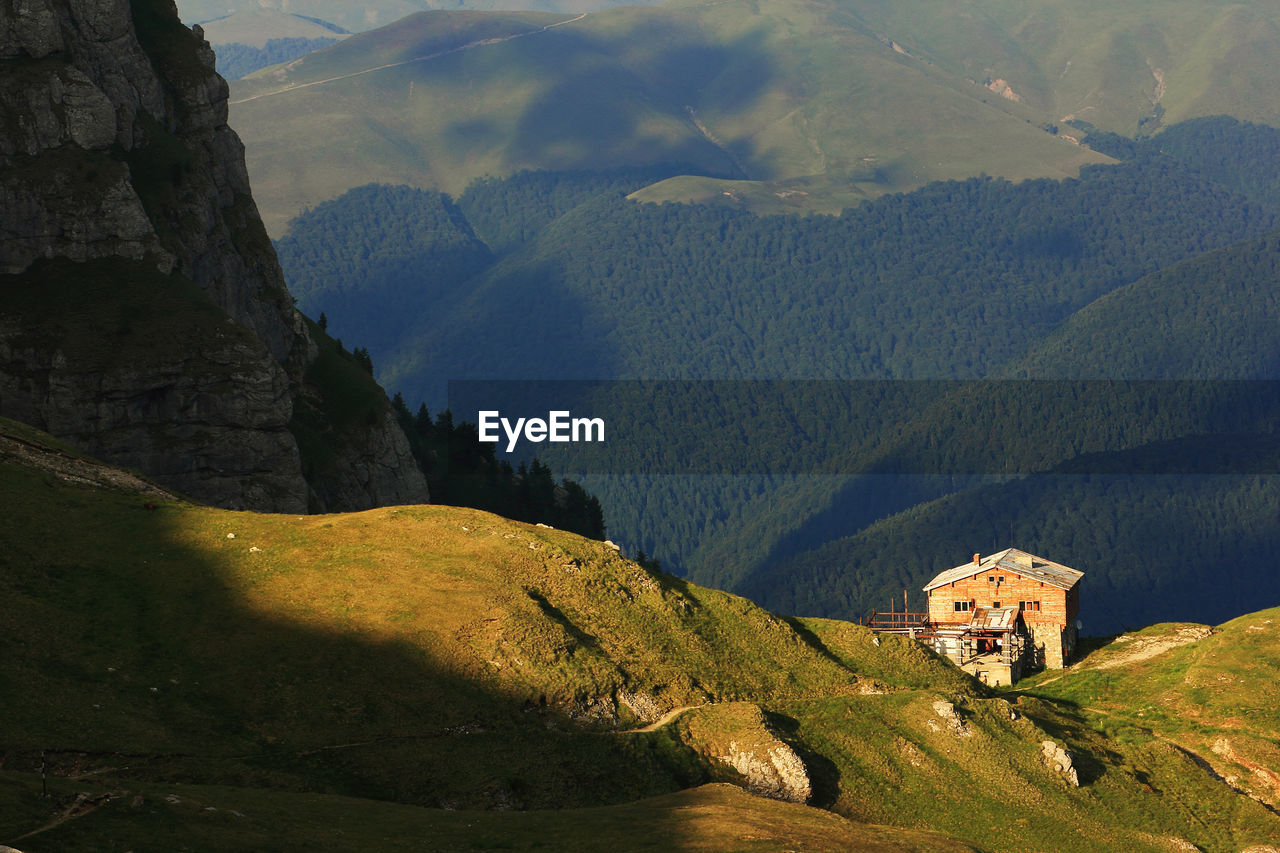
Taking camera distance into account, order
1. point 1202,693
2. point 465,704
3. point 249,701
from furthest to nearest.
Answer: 1. point 1202,693
2. point 465,704
3. point 249,701

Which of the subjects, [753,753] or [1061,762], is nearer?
[753,753]

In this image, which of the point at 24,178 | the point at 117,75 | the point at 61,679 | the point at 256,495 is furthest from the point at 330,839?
the point at 117,75

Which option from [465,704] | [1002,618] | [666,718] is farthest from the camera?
[1002,618]

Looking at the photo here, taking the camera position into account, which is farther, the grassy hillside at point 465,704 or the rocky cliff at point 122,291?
the rocky cliff at point 122,291

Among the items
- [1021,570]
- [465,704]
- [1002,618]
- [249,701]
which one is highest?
[1021,570]

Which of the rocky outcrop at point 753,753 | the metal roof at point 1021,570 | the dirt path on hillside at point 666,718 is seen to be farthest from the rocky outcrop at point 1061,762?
the metal roof at point 1021,570

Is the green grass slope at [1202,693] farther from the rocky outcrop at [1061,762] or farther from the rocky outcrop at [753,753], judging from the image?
the rocky outcrop at [753,753]

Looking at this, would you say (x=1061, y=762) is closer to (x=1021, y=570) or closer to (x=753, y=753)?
(x=753, y=753)

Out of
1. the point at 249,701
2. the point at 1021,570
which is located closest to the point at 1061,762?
the point at 249,701
